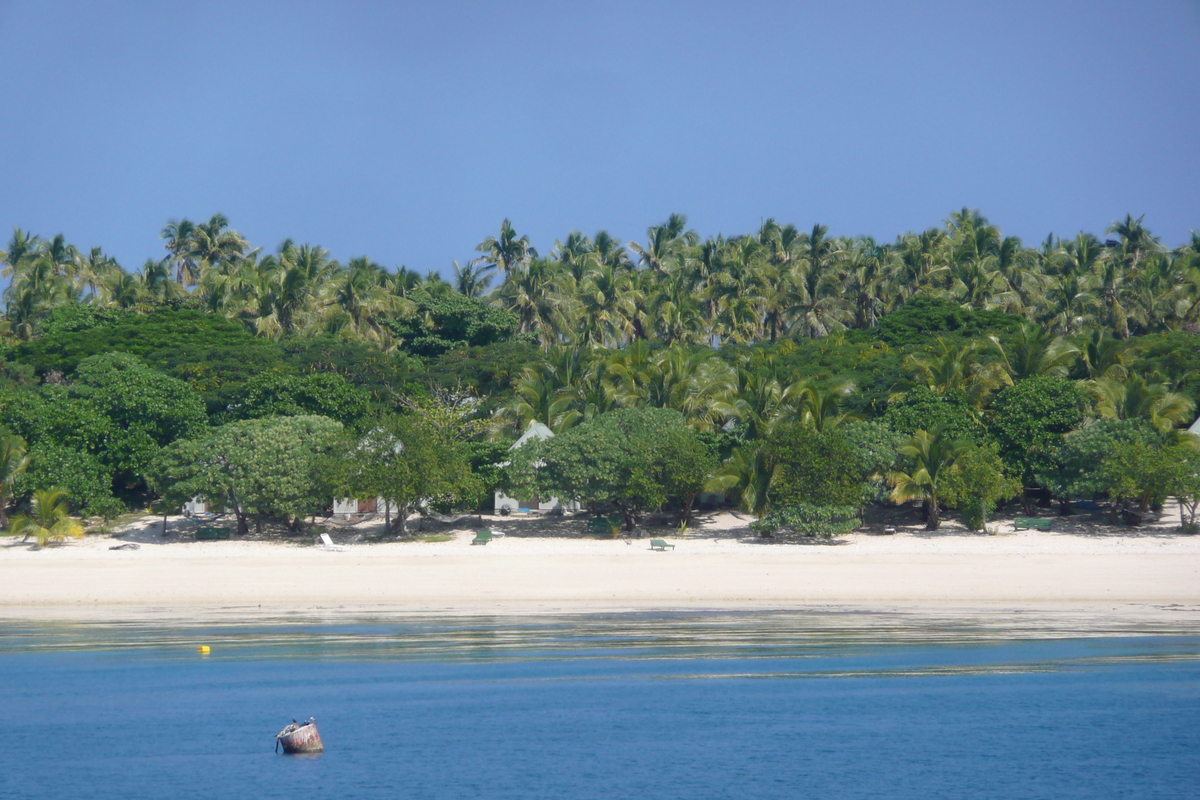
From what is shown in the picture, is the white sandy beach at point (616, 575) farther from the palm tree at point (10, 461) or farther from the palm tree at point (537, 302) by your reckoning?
the palm tree at point (537, 302)

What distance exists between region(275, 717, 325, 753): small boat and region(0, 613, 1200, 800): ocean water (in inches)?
9.0

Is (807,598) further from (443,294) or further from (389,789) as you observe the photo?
(443,294)

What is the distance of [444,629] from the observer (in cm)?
2264

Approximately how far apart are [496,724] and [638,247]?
60.9 metres

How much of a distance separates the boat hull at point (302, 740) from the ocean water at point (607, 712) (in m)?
0.22

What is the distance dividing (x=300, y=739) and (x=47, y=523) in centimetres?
2361

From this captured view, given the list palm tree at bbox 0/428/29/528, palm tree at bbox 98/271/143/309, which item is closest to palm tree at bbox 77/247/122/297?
palm tree at bbox 98/271/143/309

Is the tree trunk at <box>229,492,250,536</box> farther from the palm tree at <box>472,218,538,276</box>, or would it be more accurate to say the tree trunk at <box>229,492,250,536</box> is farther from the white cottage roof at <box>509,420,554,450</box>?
the palm tree at <box>472,218,538,276</box>

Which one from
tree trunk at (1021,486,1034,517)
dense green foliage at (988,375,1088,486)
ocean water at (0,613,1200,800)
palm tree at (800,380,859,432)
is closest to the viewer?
ocean water at (0,613,1200,800)

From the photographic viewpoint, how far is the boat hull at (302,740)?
1495 centimetres

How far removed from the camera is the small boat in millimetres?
14930

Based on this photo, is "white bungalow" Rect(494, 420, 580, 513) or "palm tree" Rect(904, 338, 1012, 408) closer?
"palm tree" Rect(904, 338, 1012, 408)

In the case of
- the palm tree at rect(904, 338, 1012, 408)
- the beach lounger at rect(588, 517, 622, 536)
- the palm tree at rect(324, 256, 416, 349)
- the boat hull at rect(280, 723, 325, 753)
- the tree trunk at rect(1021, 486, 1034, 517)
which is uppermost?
the palm tree at rect(324, 256, 416, 349)

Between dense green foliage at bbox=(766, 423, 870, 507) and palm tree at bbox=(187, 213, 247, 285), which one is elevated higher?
palm tree at bbox=(187, 213, 247, 285)
